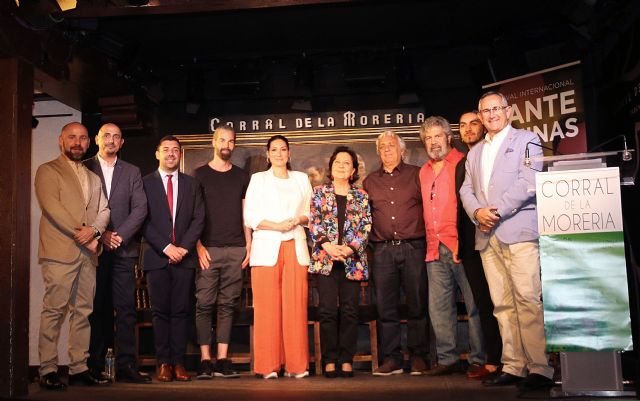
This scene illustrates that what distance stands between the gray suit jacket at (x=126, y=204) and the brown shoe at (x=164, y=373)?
0.90 metres

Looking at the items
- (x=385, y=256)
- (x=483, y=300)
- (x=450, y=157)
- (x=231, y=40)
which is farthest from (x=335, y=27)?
(x=483, y=300)

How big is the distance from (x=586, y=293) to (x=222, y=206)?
2990mm

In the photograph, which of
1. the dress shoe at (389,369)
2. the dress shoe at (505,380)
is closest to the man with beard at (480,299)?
the dress shoe at (505,380)

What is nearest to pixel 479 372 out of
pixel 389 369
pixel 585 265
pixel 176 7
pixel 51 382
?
pixel 389 369

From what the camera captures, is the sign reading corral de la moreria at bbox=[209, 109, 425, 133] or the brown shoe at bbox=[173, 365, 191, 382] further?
the sign reading corral de la moreria at bbox=[209, 109, 425, 133]

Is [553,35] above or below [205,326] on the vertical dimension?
above

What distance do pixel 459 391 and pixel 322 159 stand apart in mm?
3262

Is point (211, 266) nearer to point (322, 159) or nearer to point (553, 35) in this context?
point (322, 159)

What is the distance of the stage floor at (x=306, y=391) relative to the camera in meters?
4.21

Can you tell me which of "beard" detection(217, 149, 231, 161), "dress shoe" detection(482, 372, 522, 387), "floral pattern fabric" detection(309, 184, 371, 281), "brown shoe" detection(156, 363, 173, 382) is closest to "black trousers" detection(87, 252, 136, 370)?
"brown shoe" detection(156, 363, 173, 382)

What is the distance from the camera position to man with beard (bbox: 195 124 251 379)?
5480 millimetres

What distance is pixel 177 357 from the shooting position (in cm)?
534

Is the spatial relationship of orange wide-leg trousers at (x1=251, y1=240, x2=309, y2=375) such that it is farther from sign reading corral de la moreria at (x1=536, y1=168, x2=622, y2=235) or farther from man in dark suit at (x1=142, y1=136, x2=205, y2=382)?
sign reading corral de la moreria at (x1=536, y1=168, x2=622, y2=235)

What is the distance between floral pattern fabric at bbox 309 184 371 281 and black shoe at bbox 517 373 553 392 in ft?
4.72
